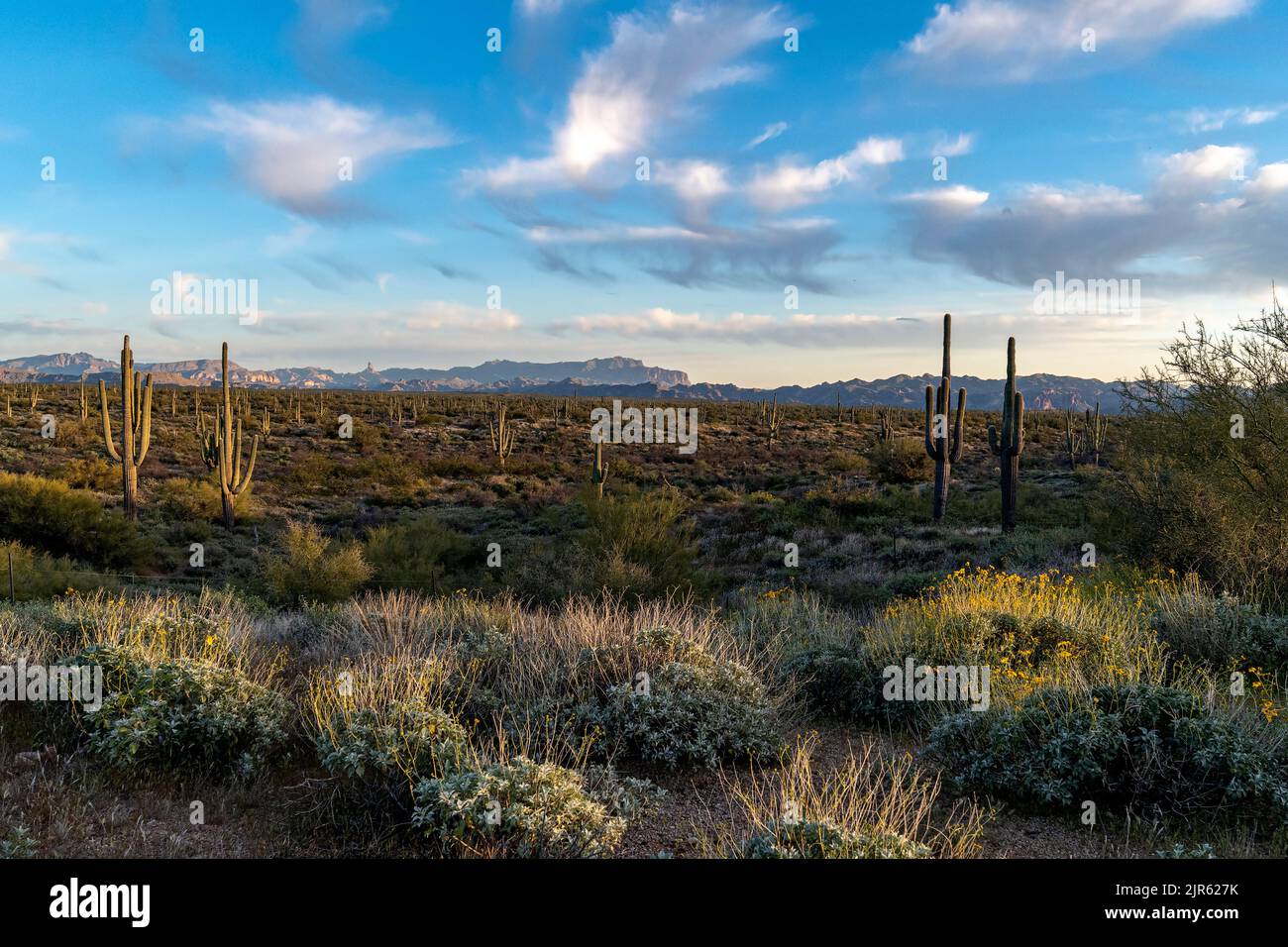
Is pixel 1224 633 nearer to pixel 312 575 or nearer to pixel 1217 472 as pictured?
pixel 1217 472

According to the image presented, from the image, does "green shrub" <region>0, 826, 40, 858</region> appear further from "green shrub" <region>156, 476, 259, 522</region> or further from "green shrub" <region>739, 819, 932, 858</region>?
"green shrub" <region>156, 476, 259, 522</region>

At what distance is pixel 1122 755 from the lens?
17.8ft

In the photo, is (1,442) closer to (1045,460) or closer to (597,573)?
(597,573)

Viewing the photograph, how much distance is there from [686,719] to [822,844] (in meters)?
2.24

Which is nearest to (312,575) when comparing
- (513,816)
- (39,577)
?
(39,577)

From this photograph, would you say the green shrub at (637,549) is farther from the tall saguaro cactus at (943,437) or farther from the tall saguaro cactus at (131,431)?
the tall saguaro cactus at (131,431)

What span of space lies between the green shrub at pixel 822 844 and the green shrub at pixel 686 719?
174cm

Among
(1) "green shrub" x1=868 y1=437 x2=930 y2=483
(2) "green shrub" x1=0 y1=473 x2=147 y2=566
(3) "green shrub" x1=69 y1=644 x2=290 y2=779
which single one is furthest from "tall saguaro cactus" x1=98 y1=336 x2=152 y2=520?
(1) "green shrub" x1=868 y1=437 x2=930 y2=483

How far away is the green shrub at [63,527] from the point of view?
18.8m

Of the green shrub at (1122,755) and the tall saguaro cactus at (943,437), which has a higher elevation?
the tall saguaro cactus at (943,437)

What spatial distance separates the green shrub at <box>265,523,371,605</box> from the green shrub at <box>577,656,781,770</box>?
10.3m

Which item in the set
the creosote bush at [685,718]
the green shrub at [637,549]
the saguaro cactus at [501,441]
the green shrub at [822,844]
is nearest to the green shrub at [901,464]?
the saguaro cactus at [501,441]
